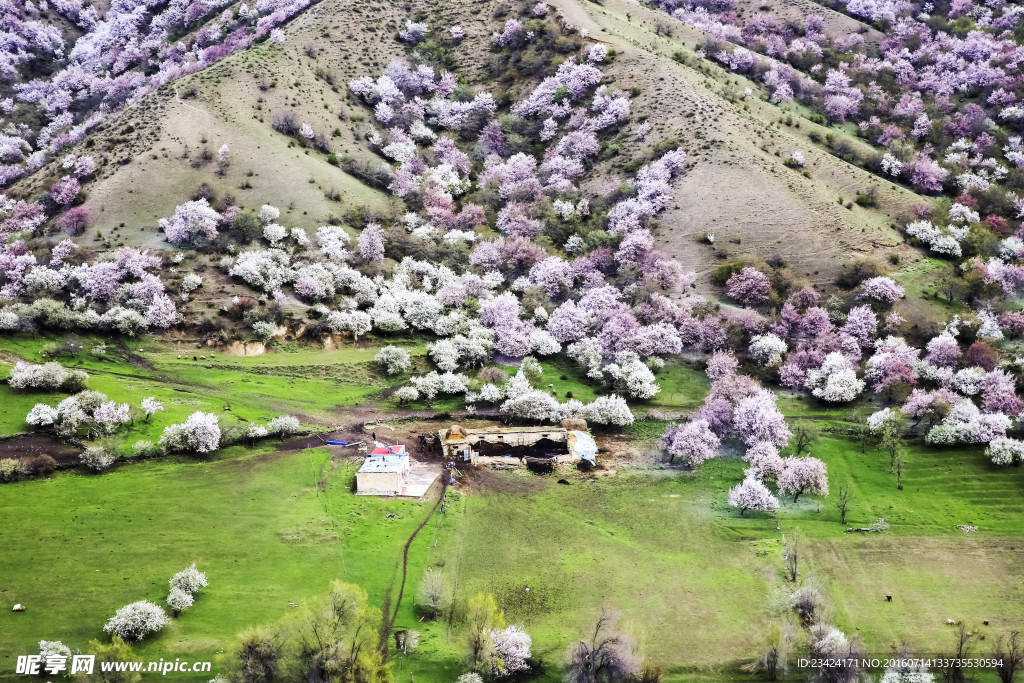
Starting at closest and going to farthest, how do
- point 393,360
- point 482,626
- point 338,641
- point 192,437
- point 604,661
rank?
point 338,641
point 604,661
point 482,626
point 192,437
point 393,360

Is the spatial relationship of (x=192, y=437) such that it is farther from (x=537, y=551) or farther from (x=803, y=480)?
(x=803, y=480)

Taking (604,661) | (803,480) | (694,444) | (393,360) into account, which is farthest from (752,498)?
(393,360)

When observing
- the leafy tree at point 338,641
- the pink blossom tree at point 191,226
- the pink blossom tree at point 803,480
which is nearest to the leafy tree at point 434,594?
the leafy tree at point 338,641

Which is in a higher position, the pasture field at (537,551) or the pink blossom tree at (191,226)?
the pink blossom tree at (191,226)

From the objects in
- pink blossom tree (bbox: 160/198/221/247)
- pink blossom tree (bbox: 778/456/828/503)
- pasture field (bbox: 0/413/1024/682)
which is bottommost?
pasture field (bbox: 0/413/1024/682)

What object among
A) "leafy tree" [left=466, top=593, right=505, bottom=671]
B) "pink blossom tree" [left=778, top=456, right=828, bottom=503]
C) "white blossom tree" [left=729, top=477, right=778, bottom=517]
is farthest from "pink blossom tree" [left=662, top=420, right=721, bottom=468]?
"leafy tree" [left=466, top=593, right=505, bottom=671]

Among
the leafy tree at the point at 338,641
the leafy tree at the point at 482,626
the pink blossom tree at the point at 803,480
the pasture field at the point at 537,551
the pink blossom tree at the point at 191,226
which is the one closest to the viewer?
the leafy tree at the point at 338,641

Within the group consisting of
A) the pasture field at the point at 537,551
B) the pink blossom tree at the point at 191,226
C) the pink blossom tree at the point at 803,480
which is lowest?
the pasture field at the point at 537,551

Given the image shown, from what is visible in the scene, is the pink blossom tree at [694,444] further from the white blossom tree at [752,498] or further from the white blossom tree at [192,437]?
the white blossom tree at [192,437]

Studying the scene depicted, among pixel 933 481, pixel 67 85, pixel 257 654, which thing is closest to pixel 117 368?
pixel 257 654

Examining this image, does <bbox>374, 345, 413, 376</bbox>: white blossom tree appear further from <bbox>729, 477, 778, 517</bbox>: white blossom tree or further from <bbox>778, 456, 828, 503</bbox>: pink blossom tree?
<bbox>778, 456, 828, 503</bbox>: pink blossom tree

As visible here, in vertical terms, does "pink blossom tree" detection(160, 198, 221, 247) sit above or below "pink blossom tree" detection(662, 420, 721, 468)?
above
